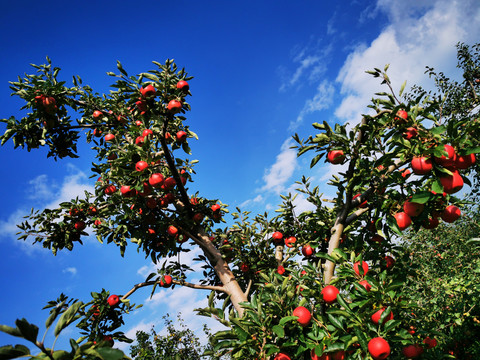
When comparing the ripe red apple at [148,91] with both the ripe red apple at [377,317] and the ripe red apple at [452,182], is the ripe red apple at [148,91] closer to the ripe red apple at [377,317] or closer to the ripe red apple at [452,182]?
the ripe red apple at [452,182]

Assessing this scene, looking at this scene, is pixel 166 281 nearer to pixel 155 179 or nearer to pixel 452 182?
pixel 155 179

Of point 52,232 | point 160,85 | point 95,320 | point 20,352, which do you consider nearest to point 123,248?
point 95,320

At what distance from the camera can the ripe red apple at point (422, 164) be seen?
7.88 feet

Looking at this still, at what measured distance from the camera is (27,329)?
115 centimetres

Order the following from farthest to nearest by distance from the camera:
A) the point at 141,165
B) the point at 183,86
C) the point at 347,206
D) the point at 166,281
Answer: the point at 166,281 → the point at 183,86 → the point at 141,165 → the point at 347,206

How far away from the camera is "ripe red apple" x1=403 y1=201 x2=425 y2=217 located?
8.52 feet

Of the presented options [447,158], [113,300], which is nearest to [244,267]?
[113,300]

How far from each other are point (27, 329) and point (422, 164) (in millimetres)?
2844

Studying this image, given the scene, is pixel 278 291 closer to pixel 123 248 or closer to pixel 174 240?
pixel 174 240

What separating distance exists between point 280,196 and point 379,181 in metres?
2.45

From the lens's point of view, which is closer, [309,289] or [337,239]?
[309,289]

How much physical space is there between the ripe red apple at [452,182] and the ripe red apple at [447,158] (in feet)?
0.32

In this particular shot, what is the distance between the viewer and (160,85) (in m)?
3.93

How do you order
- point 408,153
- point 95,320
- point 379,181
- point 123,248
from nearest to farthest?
point 408,153
point 379,181
point 95,320
point 123,248
